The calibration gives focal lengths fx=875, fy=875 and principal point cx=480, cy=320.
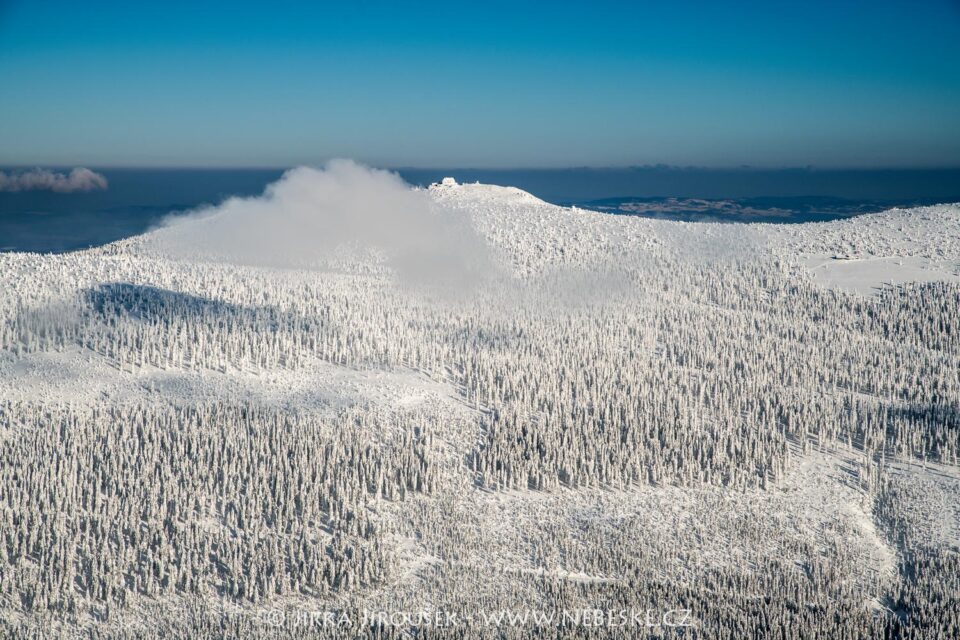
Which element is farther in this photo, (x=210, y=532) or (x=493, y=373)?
(x=493, y=373)

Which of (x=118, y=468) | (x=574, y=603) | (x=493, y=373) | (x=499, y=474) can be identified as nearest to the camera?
(x=574, y=603)

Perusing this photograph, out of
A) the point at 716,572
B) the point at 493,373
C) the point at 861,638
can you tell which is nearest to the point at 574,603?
the point at 716,572

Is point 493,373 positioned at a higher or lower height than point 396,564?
higher

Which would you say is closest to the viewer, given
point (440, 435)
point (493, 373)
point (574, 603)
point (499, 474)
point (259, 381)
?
point (574, 603)

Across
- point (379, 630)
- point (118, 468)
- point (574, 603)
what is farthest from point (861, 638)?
point (118, 468)

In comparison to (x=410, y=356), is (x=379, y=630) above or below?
below

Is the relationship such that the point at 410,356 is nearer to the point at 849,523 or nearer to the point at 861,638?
the point at 849,523

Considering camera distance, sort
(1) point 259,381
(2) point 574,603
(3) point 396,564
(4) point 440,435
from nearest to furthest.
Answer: (2) point 574,603 → (3) point 396,564 → (4) point 440,435 → (1) point 259,381

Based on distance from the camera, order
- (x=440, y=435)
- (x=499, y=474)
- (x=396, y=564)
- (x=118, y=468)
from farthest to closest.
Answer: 1. (x=440, y=435)
2. (x=499, y=474)
3. (x=118, y=468)
4. (x=396, y=564)

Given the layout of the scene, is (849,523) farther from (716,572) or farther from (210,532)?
(210,532)
